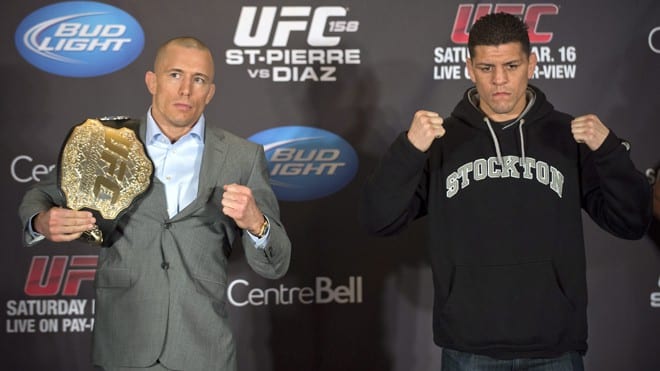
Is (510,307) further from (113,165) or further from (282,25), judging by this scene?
(282,25)

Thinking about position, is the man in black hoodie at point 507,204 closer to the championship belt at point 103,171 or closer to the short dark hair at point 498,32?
the short dark hair at point 498,32

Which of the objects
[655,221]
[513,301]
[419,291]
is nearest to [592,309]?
[655,221]

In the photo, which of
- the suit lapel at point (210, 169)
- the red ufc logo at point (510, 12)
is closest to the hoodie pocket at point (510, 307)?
the suit lapel at point (210, 169)

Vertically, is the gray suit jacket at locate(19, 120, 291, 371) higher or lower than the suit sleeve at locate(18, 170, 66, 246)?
lower

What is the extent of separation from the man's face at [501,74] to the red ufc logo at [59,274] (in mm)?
2046

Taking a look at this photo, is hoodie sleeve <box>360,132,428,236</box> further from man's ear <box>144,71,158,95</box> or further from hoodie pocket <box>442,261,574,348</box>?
man's ear <box>144,71,158,95</box>

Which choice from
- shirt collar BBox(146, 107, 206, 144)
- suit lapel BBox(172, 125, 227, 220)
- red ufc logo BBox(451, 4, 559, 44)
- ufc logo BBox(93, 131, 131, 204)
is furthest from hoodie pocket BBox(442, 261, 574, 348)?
red ufc logo BBox(451, 4, 559, 44)

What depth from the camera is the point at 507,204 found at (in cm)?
252

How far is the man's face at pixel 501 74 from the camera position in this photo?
2568 millimetres

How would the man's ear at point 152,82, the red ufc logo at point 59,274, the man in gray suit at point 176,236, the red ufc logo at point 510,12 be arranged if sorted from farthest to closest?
the red ufc logo at point 510,12, the red ufc logo at point 59,274, the man's ear at point 152,82, the man in gray suit at point 176,236

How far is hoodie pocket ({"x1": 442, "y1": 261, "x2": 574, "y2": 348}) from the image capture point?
2.43m

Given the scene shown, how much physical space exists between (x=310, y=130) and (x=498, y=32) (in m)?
1.37

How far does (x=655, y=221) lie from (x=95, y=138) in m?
2.61

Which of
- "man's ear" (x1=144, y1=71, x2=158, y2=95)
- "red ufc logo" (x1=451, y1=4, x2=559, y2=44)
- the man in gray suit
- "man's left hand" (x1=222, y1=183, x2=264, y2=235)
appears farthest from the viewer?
"red ufc logo" (x1=451, y1=4, x2=559, y2=44)
